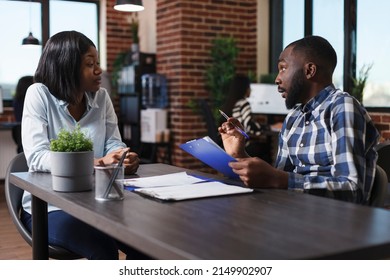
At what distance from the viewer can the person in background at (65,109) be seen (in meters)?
1.77

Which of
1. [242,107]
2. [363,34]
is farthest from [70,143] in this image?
[363,34]

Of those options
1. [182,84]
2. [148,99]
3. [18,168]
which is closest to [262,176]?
[18,168]

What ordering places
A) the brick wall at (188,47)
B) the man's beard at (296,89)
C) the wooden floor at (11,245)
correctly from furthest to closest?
1. the brick wall at (188,47)
2. the wooden floor at (11,245)
3. the man's beard at (296,89)

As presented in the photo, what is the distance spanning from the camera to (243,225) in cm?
104

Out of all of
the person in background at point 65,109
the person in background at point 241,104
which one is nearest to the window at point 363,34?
the person in background at point 241,104

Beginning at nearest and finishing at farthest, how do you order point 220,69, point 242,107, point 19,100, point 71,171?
point 71,171 → point 242,107 → point 19,100 → point 220,69

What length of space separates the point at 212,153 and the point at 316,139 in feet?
1.21

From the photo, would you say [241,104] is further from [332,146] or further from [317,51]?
[332,146]

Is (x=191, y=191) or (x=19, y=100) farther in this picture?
(x=19, y=100)

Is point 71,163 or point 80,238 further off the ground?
point 71,163

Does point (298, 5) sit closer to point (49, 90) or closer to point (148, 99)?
point (148, 99)

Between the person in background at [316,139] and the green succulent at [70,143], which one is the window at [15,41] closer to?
the person in background at [316,139]

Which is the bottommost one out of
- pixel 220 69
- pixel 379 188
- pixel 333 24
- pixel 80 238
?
pixel 80 238

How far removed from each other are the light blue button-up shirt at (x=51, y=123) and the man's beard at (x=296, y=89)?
684 millimetres
